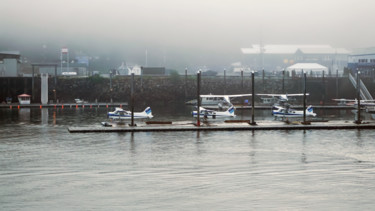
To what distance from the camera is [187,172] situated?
34625mm

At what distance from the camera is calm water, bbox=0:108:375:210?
88.0ft

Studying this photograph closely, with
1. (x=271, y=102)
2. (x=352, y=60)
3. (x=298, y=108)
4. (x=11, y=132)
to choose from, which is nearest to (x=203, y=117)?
(x=11, y=132)

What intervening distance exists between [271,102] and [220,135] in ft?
247

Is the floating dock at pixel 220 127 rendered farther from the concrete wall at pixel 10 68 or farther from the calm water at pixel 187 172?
the concrete wall at pixel 10 68

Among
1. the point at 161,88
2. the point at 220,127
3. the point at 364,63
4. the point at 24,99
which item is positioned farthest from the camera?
the point at 364,63

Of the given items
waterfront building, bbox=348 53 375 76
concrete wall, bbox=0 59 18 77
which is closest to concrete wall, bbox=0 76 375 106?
concrete wall, bbox=0 59 18 77

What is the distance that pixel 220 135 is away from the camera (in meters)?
58.1

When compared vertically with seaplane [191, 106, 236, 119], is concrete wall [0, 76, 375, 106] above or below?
above

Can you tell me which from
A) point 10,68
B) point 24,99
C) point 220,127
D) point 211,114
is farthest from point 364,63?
point 220,127

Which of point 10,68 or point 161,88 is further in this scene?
point 161,88

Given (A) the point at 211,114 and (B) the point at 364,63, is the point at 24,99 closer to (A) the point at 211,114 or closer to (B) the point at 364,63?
(A) the point at 211,114

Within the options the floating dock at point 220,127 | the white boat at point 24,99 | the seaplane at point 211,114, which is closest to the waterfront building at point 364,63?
the seaplane at point 211,114

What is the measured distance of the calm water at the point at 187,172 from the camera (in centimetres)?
2683

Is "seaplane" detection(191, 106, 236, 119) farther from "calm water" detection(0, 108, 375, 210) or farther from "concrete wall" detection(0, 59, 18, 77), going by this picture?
"concrete wall" detection(0, 59, 18, 77)
